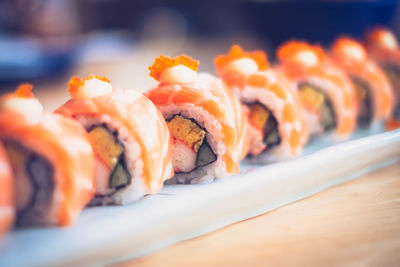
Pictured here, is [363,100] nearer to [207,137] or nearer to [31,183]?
[207,137]

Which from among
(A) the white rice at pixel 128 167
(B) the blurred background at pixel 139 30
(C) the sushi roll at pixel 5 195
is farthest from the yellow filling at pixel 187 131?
(B) the blurred background at pixel 139 30

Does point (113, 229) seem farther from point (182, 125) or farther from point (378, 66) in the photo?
point (378, 66)

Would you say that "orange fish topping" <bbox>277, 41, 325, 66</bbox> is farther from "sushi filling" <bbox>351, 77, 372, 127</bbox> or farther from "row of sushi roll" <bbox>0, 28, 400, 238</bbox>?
"sushi filling" <bbox>351, 77, 372, 127</bbox>

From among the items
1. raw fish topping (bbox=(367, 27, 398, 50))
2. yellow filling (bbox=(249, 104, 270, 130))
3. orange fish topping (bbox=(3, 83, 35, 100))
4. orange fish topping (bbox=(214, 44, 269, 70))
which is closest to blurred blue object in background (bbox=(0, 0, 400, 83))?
raw fish topping (bbox=(367, 27, 398, 50))

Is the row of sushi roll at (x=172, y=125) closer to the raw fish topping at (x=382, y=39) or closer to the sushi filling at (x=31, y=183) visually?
the sushi filling at (x=31, y=183)

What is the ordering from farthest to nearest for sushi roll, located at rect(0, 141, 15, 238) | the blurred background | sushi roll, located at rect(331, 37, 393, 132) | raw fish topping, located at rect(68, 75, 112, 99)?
the blurred background
sushi roll, located at rect(331, 37, 393, 132)
raw fish topping, located at rect(68, 75, 112, 99)
sushi roll, located at rect(0, 141, 15, 238)

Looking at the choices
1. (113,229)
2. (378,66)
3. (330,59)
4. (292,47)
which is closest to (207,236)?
(113,229)
